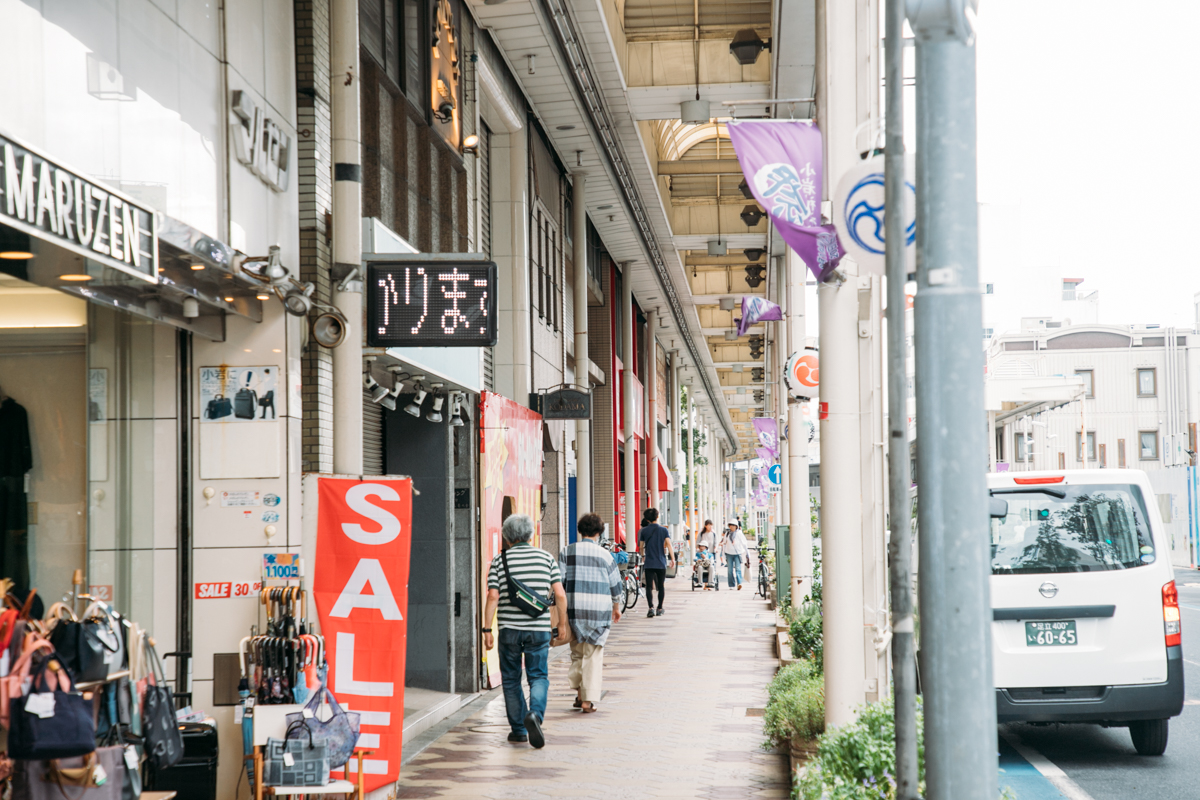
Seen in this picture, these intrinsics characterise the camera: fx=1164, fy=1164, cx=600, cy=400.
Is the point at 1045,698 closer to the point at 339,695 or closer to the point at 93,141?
the point at 339,695

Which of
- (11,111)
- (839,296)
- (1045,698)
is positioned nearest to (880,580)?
(839,296)

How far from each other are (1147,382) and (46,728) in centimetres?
5971

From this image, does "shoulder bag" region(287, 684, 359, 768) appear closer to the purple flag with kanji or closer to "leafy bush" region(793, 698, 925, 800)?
"leafy bush" region(793, 698, 925, 800)

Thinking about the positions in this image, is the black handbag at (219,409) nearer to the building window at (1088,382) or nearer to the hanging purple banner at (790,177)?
the hanging purple banner at (790,177)

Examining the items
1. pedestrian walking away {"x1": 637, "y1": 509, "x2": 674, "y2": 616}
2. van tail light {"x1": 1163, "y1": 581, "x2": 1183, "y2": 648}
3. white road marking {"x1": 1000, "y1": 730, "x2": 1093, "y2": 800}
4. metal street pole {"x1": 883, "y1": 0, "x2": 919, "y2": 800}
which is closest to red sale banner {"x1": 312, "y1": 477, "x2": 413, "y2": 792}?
white road marking {"x1": 1000, "y1": 730, "x2": 1093, "y2": 800}

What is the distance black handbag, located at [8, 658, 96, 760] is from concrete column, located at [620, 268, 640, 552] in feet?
73.0

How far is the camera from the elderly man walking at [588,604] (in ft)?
35.8

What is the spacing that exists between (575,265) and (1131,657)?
1361 centimetres

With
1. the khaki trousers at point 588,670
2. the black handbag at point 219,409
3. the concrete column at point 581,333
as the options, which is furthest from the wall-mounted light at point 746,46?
the black handbag at point 219,409

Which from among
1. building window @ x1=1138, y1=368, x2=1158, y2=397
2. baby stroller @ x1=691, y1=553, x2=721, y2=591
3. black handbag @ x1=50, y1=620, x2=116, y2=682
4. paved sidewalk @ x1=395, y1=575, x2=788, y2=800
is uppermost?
building window @ x1=1138, y1=368, x2=1158, y2=397

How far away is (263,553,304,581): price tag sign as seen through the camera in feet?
23.5

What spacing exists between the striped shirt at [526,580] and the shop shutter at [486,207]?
425 centimetres

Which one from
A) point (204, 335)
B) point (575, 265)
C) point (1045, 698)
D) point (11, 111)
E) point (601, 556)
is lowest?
point (1045, 698)

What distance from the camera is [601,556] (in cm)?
1096
